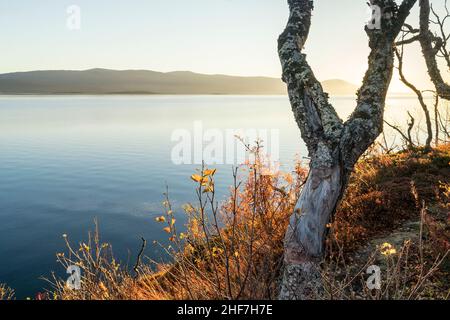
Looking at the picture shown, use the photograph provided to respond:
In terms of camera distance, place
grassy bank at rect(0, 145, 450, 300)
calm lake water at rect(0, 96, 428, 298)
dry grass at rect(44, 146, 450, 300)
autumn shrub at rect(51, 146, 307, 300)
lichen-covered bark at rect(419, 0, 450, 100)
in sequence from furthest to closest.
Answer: calm lake water at rect(0, 96, 428, 298) < lichen-covered bark at rect(419, 0, 450, 100) < grassy bank at rect(0, 145, 450, 300) < dry grass at rect(44, 146, 450, 300) < autumn shrub at rect(51, 146, 307, 300)

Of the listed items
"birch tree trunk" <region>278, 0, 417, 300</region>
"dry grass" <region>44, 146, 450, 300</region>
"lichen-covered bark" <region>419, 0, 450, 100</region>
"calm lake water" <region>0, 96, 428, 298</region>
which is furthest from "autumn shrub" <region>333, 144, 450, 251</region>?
→ "calm lake water" <region>0, 96, 428, 298</region>

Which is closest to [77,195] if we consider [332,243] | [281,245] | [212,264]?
[281,245]

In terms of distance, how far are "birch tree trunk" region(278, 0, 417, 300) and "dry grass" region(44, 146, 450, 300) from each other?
0.99 feet

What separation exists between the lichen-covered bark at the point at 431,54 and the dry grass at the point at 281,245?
2003mm

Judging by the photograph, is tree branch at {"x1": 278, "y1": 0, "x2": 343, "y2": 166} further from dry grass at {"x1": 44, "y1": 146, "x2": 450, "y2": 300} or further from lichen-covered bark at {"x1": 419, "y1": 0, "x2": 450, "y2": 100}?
lichen-covered bark at {"x1": 419, "y1": 0, "x2": 450, "y2": 100}

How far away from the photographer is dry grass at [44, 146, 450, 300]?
4.28m

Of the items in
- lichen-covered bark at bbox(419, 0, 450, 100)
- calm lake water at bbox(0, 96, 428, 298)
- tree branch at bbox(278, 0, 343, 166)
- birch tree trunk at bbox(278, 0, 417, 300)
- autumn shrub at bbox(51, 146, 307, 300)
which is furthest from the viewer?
calm lake water at bbox(0, 96, 428, 298)

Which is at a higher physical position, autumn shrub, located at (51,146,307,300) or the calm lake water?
autumn shrub, located at (51,146,307,300)

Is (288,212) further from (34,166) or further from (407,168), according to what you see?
(34,166)

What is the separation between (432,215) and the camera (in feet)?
23.5

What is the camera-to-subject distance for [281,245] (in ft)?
22.0

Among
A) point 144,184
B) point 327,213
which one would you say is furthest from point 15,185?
point 327,213

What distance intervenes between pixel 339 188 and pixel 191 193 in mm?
19422

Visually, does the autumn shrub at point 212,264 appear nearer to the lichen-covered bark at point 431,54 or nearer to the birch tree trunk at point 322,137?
the birch tree trunk at point 322,137
